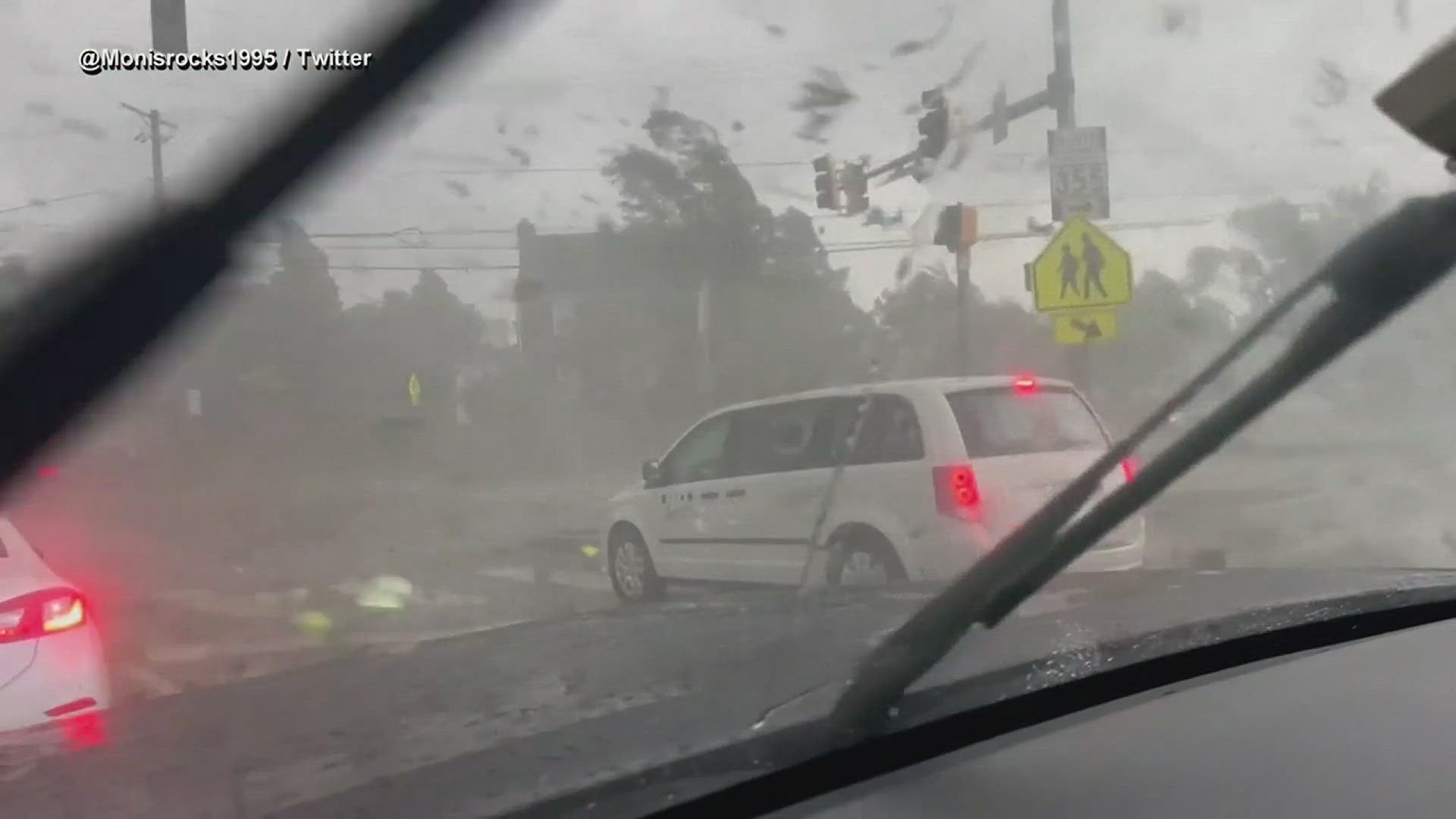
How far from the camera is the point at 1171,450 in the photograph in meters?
3.41

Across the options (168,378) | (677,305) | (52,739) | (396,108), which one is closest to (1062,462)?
(677,305)

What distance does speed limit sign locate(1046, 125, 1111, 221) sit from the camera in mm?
7371

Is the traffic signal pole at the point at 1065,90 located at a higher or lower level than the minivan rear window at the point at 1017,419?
higher

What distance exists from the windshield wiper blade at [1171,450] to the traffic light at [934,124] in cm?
288

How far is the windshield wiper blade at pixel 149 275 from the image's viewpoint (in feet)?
9.77

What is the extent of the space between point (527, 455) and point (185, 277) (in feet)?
9.17

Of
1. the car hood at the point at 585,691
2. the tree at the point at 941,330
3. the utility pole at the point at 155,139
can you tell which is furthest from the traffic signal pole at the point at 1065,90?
the utility pole at the point at 155,139

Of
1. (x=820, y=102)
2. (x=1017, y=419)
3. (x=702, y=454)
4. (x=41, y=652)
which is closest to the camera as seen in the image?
(x=41, y=652)

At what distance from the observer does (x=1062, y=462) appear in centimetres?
511

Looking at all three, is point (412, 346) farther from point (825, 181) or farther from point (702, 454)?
point (825, 181)

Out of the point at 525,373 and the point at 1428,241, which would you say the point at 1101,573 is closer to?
the point at 1428,241

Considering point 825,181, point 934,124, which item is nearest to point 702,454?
point 825,181

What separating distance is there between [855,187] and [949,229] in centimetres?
80

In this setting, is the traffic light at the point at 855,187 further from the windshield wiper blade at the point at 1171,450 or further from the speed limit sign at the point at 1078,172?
the windshield wiper blade at the point at 1171,450
